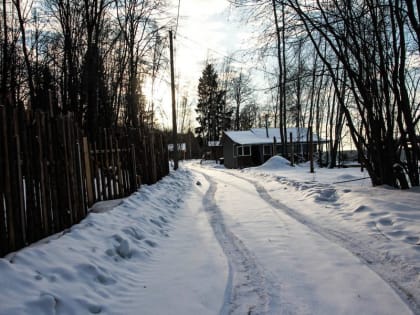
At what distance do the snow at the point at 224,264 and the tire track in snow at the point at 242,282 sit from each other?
12 mm

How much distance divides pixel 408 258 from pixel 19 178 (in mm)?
5181

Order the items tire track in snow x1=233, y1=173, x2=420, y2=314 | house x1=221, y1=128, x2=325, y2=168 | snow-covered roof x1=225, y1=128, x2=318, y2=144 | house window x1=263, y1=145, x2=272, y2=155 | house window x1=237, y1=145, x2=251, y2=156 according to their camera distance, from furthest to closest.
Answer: house window x1=263, y1=145, x2=272, y2=155, house window x1=237, y1=145, x2=251, y2=156, snow-covered roof x1=225, y1=128, x2=318, y2=144, house x1=221, y1=128, x2=325, y2=168, tire track in snow x1=233, y1=173, x2=420, y2=314

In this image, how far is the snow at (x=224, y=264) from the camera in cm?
333

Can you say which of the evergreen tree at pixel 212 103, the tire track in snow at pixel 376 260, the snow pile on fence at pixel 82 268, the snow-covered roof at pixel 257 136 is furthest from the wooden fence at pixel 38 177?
the evergreen tree at pixel 212 103

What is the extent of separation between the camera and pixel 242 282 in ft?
13.2

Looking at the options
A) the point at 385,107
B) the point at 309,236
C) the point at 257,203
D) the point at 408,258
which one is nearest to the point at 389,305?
the point at 408,258

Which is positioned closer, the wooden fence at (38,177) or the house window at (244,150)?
the wooden fence at (38,177)

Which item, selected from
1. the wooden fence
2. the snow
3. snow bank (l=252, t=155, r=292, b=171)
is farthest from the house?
the wooden fence

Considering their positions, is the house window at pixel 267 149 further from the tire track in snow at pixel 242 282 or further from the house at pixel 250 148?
the tire track in snow at pixel 242 282

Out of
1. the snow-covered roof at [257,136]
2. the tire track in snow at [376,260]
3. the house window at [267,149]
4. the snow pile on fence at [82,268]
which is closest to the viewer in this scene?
the snow pile on fence at [82,268]

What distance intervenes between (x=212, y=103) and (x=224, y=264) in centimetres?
5682

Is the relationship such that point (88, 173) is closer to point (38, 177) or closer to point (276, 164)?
point (38, 177)

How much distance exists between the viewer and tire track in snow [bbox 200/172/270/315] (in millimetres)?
3391

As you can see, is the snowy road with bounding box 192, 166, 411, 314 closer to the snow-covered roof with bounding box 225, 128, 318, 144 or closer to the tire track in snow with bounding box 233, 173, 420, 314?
the tire track in snow with bounding box 233, 173, 420, 314
